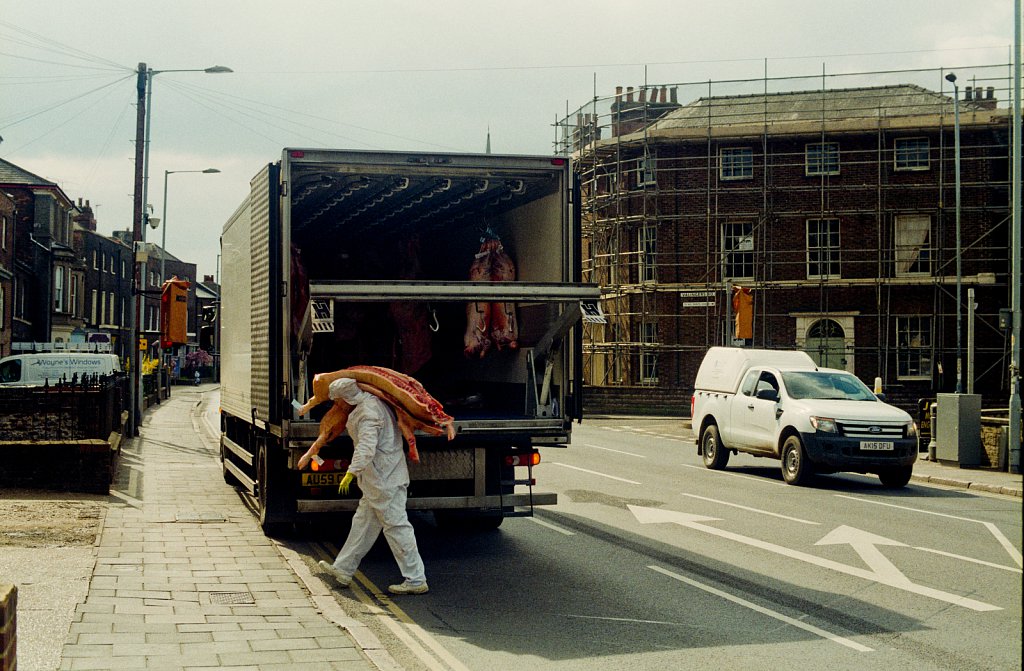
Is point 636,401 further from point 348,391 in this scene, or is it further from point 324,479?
point 348,391

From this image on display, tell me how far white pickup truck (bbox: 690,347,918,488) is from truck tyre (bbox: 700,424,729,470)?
0.06 feet

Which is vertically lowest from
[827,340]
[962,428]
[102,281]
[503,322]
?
[962,428]

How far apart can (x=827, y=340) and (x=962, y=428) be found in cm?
2294

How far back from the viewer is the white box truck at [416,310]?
31.8 feet

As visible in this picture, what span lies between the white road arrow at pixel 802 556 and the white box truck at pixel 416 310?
7.12 feet

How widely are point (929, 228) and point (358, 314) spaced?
115 ft

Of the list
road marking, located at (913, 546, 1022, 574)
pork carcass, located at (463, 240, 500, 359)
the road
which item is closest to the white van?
the road

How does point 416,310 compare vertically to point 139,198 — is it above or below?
below

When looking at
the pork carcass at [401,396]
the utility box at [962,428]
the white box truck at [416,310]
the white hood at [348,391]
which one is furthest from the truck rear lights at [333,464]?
the utility box at [962,428]

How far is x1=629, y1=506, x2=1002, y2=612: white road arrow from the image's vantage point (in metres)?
8.70

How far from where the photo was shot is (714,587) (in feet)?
29.3

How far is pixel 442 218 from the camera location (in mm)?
12508

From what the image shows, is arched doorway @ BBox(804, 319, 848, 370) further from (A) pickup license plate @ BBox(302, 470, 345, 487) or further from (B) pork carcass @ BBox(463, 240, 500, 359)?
(A) pickup license plate @ BBox(302, 470, 345, 487)

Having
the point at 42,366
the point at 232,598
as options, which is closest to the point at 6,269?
the point at 42,366
